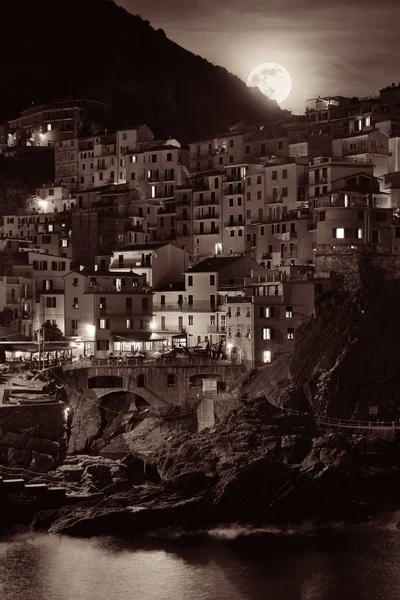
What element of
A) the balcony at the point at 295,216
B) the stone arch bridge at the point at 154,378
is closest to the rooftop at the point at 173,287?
the balcony at the point at 295,216

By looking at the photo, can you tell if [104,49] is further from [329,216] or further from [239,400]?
[239,400]

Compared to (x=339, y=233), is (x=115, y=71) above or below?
above

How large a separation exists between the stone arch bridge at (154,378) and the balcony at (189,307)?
8966 mm

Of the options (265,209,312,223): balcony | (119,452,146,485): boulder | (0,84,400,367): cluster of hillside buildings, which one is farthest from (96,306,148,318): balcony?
(119,452,146,485): boulder

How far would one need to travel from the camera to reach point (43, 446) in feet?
184

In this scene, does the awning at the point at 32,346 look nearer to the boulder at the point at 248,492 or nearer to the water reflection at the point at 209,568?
the boulder at the point at 248,492

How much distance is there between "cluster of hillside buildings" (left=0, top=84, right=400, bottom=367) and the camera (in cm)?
6962

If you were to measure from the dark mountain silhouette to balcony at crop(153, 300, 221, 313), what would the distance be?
50670mm

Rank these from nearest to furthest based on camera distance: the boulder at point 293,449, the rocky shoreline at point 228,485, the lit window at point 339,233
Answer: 1. the rocky shoreline at point 228,485
2. the boulder at point 293,449
3. the lit window at point 339,233

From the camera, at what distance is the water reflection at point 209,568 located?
40875 millimetres

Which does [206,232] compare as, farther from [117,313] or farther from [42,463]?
[42,463]

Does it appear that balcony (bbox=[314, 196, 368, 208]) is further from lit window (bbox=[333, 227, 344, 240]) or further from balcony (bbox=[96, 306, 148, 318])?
balcony (bbox=[96, 306, 148, 318])

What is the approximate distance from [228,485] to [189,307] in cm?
2916

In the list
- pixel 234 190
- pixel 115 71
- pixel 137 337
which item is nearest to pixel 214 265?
pixel 137 337
